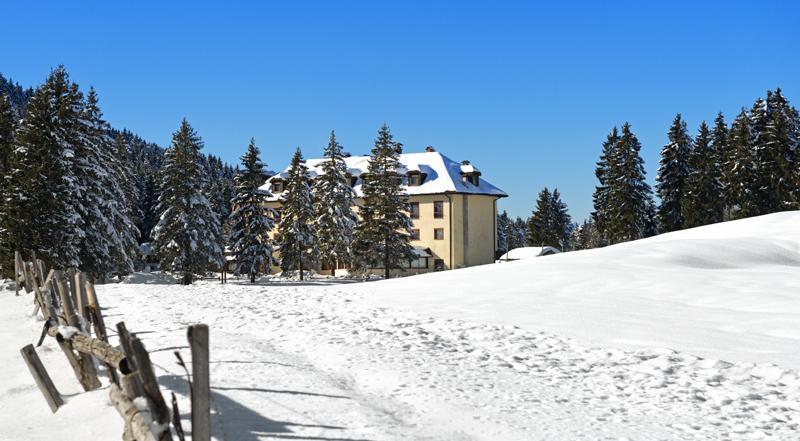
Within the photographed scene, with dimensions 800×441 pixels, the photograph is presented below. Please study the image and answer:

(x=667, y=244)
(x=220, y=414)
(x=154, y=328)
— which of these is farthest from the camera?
(x=667, y=244)

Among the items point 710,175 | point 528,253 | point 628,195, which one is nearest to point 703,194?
point 710,175

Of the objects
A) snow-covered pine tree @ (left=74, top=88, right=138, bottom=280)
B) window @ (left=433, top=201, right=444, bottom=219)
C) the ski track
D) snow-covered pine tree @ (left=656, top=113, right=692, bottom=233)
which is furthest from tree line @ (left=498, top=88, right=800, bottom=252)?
the ski track

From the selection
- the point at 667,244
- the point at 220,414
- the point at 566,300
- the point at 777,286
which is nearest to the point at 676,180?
the point at 667,244

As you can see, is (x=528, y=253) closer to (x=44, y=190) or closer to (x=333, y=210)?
(x=333, y=210)

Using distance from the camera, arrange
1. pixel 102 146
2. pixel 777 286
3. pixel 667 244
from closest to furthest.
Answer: pixel 777 286
pixel 667 244
pixel 102 146

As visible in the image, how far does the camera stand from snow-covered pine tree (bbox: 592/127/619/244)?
62.2 m

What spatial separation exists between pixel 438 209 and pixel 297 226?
14724mm

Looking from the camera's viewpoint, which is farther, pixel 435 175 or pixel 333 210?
pixel 435 175

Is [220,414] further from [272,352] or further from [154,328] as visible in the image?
[154,328]

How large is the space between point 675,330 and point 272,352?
742 centimetres

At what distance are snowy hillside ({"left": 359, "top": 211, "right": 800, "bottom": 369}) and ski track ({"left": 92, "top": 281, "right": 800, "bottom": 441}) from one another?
1.07m

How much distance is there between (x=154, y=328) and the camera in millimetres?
12648

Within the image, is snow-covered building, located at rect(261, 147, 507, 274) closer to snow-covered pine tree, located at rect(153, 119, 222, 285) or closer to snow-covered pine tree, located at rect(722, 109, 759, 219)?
snow-covered pine tree, located at rect(153, 119, 222, 285)

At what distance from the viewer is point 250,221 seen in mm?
48812
